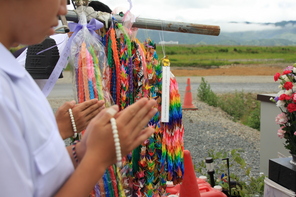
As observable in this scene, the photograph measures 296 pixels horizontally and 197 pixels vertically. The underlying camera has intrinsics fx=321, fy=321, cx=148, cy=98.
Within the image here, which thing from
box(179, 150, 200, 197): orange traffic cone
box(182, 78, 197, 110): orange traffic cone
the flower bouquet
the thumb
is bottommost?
box(182, 78, 197, 110): orange traffic cone

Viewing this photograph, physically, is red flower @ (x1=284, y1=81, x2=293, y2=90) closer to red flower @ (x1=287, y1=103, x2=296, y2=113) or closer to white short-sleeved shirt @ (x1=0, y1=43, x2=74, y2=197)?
red flower @ (x1=287, y1=103, x2=296, y2=113)

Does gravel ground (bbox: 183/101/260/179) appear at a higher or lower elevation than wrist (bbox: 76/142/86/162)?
lower

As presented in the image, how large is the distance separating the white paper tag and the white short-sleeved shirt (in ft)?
3.55

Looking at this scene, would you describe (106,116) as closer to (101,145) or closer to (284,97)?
(101,145)

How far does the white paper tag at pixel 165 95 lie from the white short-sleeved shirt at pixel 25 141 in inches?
42.6

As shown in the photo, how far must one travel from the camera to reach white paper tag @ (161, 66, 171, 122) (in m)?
1.95

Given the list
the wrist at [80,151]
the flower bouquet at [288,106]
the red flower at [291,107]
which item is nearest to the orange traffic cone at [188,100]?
the flower bouquet at [288,106]

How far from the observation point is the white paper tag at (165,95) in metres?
1.95

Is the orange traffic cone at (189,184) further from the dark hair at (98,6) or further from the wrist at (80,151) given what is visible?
the wrist at (80,151)

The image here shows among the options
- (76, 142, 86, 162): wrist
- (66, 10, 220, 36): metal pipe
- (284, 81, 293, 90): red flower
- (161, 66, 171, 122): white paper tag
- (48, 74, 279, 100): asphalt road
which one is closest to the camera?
(76, 142, 86, 162): wrist

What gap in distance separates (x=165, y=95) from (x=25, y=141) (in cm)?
122

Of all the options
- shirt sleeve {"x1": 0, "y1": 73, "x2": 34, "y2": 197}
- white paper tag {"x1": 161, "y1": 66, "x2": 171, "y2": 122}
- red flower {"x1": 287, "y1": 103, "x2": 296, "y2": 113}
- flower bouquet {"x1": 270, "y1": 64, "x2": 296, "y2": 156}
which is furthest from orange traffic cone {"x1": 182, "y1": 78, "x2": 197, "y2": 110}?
shirt sleeve {"x1": 0, "y1": 73, "x2": 34, "y2": 197}

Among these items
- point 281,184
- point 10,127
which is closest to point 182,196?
point 281,184

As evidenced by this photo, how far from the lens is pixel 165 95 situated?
1.96m
